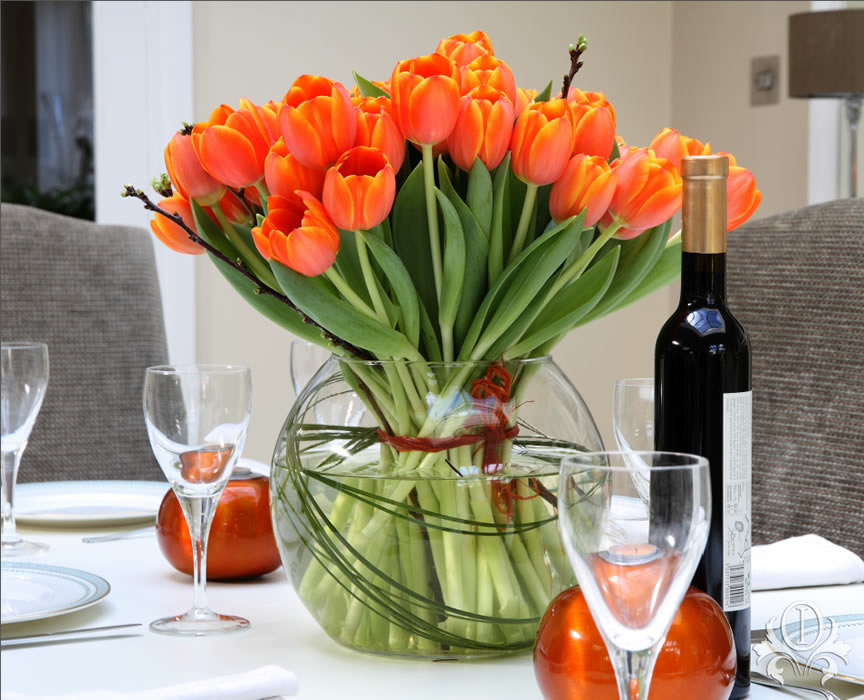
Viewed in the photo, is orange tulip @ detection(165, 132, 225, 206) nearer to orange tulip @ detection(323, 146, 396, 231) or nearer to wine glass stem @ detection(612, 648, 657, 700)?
orange tulip @ detection(323, 146, 396, 231)

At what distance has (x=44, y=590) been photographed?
0.84m

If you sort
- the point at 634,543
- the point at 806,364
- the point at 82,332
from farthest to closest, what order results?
1. the point at 82,332
2. the point at 806,364
3. the point at 634,543

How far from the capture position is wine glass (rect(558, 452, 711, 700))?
1.59ft

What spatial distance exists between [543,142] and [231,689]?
12.8 inches

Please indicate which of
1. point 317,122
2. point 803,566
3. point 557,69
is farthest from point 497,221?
point 557,69

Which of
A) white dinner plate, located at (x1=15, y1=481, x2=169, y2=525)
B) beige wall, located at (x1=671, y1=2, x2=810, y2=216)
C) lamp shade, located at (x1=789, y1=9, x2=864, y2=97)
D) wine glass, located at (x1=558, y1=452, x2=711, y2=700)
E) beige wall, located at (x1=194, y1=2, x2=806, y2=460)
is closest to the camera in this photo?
wine glass, located at (x1=558, y1=452, x2=711, y2=700)

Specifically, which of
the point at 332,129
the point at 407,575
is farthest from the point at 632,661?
the point at 332,129

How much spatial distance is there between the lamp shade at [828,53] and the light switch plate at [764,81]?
45 centimetres

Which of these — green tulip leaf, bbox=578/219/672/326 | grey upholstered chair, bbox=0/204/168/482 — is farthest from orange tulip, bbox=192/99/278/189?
grey upholstered chair, bbox=0/204/168/482

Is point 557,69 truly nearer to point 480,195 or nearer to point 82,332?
point 82,332

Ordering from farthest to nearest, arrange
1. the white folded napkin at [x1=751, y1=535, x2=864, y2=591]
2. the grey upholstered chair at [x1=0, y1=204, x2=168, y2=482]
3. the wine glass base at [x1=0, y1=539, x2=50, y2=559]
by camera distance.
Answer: the grey upholstered chair at [x1=0, y1=204, x2=168, y2=482] < the wine glass base at [x1=0, y1=539, x2=50, y2=559] < the white folded napkin at [x1=751, y1=535, x2=864, y2=591]

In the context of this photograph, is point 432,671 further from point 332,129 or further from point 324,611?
point 332,129

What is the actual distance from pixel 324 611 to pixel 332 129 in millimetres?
288

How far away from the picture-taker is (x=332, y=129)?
629mm
